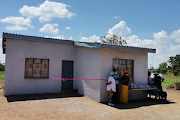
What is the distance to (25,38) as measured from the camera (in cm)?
1008

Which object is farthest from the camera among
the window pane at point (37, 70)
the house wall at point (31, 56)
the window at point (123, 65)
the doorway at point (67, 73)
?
the doorway at point (67, 73)

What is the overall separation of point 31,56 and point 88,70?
12.0 feet

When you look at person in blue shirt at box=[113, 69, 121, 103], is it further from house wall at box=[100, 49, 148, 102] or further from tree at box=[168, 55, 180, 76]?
tree at box=[168, 55, 180, 76]

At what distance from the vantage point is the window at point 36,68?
411 inches

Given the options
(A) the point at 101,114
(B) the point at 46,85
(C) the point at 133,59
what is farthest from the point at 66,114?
(C) the point at 133,59

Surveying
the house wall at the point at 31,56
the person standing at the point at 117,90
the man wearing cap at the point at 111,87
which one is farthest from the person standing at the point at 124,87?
the house wall at the point at 31,56

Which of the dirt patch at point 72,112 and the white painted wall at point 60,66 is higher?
the white painted wall at point 60,66

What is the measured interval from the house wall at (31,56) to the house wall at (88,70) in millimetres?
1024

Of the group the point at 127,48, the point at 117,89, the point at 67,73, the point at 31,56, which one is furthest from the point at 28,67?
the point at 127,48

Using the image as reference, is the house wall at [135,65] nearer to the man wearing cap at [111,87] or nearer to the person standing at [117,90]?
the person standing at [117,90]

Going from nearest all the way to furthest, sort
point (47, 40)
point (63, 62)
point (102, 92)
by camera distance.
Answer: point (102, 92), point (47, 40), point (63, 62)

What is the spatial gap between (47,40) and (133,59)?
5423 mm

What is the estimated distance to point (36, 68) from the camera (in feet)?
35.0

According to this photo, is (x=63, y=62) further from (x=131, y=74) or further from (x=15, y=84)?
(x=131, y=74)
